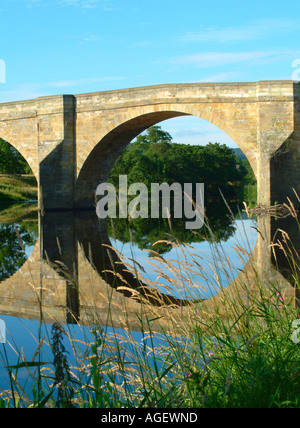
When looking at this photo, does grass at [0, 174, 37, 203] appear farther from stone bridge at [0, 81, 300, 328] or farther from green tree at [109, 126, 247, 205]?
stone bridge at [0, 81, 300, 328]

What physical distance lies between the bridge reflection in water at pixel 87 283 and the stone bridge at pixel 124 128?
2.72ft

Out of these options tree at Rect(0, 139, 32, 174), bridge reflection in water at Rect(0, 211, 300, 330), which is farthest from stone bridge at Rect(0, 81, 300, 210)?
tree at Rect(0, 139, 32, 174)

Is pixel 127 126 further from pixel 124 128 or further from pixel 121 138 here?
pixel 121 138

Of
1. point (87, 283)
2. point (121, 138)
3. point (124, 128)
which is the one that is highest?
point (124, 128)

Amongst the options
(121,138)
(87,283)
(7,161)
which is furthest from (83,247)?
(7,161)

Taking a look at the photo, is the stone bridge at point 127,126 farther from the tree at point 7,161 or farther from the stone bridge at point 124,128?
the tree at point 7,161

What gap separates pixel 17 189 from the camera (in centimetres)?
2805

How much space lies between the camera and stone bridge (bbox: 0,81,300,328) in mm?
15000

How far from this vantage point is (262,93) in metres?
15.0

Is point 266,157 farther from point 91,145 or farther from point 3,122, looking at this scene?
point 3,122

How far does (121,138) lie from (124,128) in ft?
3.44

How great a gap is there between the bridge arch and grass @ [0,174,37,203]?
8358 mm

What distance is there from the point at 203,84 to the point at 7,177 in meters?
16.5
